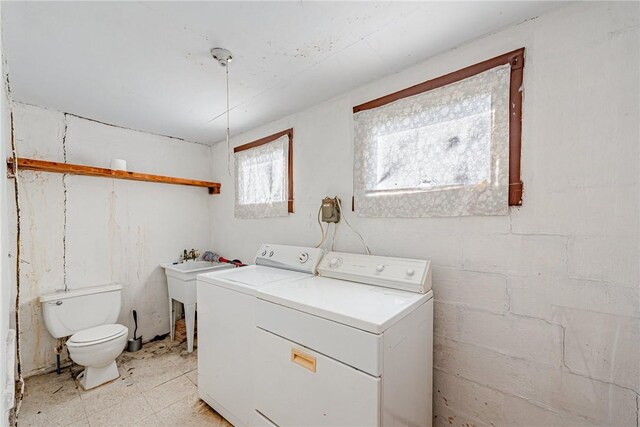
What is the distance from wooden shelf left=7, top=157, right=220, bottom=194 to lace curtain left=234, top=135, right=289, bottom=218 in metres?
0.52

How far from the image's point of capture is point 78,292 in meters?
2.31

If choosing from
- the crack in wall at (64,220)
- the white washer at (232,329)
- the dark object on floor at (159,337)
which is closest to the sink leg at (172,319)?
the dark object on floor at (159,337)

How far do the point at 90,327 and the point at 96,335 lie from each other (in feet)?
0.98

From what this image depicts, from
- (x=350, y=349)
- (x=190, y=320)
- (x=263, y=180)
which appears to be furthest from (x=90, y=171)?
(x=350, y=349)

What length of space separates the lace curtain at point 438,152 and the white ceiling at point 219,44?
28cm

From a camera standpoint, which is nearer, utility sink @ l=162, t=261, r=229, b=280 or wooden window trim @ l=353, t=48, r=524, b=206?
wooden window trim @ l=353, t=48, r=524, b=206

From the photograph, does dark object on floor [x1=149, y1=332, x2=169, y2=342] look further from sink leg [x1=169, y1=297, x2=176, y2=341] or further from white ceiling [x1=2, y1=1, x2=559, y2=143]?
white ceiling [x1=2, y1=1, x2=559, y2=143]

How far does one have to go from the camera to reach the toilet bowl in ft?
6.57

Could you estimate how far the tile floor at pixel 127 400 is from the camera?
69.9 inches

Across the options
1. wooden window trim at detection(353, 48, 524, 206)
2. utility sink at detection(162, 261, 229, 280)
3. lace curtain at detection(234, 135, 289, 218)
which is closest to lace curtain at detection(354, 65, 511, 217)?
wooden window trim at detection(353, 48, 524, 206)

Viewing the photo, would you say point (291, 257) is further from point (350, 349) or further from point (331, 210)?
point (350, 349)

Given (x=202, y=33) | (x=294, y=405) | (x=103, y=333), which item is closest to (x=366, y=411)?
(x=294, y=405)

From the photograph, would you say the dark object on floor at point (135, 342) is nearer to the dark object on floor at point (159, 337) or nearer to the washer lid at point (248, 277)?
the dark object on floor at point (159, 337)

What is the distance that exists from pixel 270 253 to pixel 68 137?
2115 millimetres
